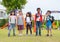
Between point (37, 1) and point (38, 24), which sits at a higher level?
point (37, 1)

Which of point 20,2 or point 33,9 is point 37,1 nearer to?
point 33,9

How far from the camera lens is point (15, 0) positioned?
37125mm

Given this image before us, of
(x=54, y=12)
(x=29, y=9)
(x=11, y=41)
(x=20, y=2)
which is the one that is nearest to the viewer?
(x=11, y=41)

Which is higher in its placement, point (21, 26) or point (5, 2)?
point (5, 2)

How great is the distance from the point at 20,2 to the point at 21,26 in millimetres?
18830

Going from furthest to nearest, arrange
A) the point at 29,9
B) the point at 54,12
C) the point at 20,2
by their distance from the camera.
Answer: the point at 29,9 → the point at 54,12 → the point at 20,2

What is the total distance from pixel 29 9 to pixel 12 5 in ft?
18.3

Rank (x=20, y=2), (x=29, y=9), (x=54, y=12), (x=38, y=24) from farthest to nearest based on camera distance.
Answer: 1. (x=29, y=9)
2. (x=54, y=12)
3. (x=20, y=2)
4. (x=38, y=24)

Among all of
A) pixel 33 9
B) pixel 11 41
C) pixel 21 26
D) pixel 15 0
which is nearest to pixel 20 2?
pixel 15 0

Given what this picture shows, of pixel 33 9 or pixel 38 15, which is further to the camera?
pixel 33 9

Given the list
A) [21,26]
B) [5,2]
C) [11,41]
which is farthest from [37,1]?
[11,41]

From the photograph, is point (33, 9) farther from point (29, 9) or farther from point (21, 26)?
point (21, 26)

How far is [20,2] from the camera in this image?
1457 inches

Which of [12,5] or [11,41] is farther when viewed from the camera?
[12,5]
